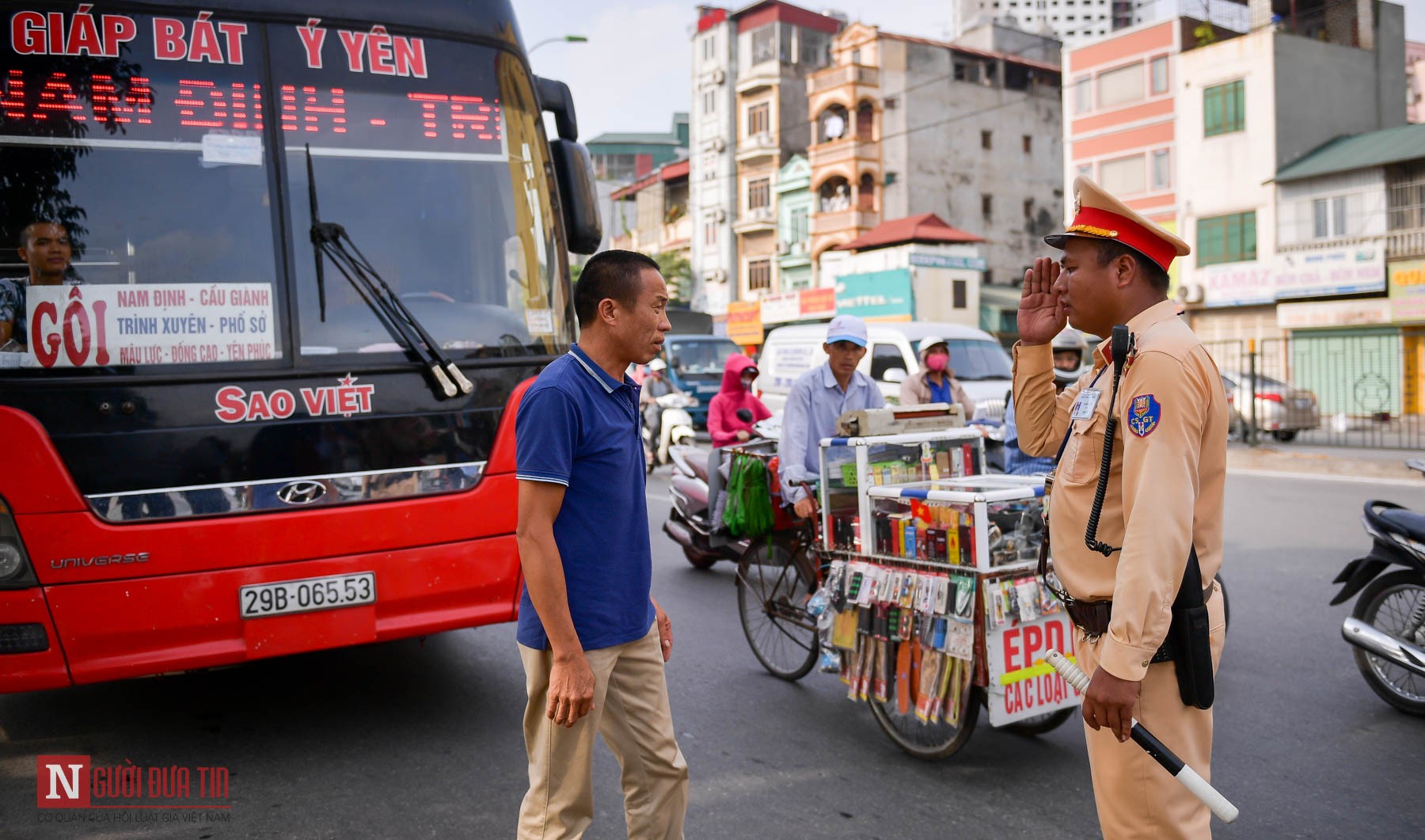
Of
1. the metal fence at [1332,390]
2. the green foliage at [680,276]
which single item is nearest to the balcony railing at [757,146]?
the green foliage at [680,276]

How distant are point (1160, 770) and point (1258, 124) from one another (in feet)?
110

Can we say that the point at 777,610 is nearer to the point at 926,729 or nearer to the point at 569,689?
the point at 926,729

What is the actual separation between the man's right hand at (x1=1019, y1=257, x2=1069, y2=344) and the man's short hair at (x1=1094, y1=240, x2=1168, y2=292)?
0.21 meters

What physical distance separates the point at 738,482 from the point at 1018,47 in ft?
166

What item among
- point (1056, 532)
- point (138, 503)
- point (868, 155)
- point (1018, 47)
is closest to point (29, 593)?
point (138, 503)

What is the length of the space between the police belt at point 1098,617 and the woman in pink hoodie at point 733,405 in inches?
275

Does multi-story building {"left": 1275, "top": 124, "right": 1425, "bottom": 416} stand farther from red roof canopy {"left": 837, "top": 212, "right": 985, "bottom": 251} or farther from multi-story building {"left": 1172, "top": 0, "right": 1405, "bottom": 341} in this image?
red roof canopy {"left": 837, "top": 212, "right": 985, "bottom": 251}

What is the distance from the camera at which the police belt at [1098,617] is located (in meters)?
2.28

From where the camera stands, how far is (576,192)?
17.5 feet

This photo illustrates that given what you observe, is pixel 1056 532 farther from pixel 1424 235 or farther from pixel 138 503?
pixel 1424 235

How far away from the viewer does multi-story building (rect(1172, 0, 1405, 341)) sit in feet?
101

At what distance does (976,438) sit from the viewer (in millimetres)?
5125

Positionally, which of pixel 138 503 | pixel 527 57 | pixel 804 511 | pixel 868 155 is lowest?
pixel 804 511

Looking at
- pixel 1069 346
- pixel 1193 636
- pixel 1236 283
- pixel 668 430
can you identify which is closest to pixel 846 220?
pixel 1236 283
